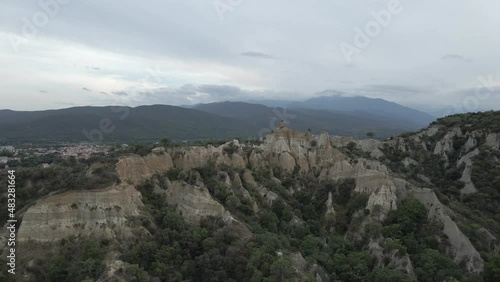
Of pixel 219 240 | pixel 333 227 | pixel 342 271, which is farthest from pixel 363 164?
pixel 219 240

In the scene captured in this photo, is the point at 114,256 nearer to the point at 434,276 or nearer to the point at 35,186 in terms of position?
the point at 35,186

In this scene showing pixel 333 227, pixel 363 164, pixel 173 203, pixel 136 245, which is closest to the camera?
pixel 136 245

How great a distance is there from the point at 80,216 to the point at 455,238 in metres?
32.4

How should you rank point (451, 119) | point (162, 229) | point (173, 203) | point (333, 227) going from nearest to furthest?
1. point (162, 229)
2. point (173, 203)
3. point (333, 227)
4. point (451, 119)

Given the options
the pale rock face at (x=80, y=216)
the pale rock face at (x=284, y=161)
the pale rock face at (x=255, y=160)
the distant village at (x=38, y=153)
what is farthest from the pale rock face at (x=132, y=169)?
the distant village at (x=38, y=153)

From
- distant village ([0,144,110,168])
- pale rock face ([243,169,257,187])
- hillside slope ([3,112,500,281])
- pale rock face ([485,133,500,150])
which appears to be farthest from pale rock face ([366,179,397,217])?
distant village ([0,144,110,168])

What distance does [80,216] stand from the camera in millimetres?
33000

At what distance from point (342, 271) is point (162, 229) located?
15.8 meters

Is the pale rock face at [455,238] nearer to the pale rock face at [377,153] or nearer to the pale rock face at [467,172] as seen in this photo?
the pale rock face at [467,172]

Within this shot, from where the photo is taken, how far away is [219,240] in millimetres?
34625

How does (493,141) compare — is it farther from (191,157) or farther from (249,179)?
(191,157)

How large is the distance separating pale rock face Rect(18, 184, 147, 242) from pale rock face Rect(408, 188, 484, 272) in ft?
89.2

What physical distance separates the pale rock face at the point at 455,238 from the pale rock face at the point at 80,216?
27.2m

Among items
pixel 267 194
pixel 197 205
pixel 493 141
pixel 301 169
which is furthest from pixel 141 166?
pixel 493 141
